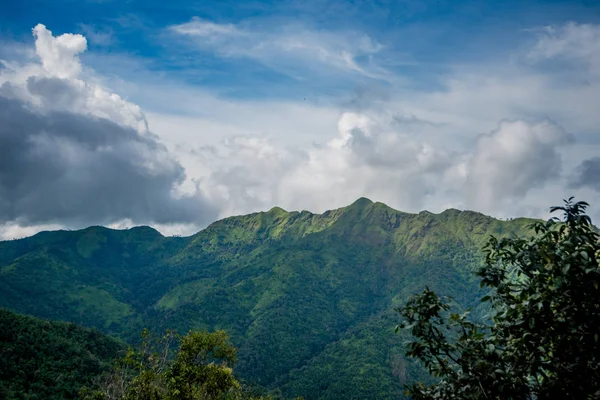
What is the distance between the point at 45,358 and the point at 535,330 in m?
138

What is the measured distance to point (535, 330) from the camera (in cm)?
771

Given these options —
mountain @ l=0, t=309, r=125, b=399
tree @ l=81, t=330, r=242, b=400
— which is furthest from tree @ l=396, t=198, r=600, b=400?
mountain @ l=0, t=309, r=125, b=399

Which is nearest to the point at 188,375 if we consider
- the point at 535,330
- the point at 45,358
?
the point at 535,330

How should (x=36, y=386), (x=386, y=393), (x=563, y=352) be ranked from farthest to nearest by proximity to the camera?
(x=386, y=393)
(x=36, y=386)
(x=563, y=352)

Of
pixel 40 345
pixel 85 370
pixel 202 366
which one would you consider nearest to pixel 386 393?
pixel 85 370

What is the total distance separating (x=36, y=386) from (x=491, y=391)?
A: 119418 millimetres

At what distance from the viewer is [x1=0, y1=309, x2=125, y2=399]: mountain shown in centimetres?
9862

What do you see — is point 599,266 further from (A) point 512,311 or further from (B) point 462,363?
(B) point 462,363

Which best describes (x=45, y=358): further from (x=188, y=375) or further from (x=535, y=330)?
(x=535, y=330)

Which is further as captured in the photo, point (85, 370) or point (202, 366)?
point (85, 370)

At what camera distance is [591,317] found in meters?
7.17

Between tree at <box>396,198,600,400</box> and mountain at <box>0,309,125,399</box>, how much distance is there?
10515 centimetres

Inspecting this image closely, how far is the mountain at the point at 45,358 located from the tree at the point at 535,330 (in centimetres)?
10515

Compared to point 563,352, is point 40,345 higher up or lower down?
lower down
